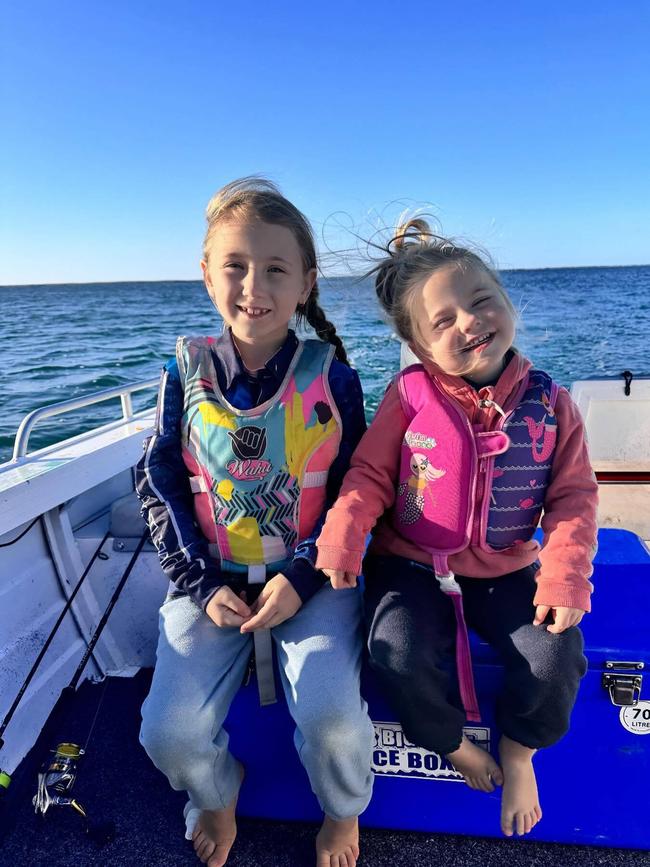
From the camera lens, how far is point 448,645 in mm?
1438

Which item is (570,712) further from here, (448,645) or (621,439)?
(621,439)

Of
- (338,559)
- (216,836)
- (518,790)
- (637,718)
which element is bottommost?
(216,836)

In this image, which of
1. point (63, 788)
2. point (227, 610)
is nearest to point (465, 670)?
point (227, 610)

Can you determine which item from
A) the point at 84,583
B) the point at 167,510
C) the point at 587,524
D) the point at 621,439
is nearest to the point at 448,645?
the point at 587,524

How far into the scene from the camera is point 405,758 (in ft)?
4.99

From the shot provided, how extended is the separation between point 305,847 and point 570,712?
812 millimetres

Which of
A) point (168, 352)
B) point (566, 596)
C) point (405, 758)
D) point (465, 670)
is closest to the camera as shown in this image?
point (566, 596)

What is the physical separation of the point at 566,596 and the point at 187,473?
1.02 meters

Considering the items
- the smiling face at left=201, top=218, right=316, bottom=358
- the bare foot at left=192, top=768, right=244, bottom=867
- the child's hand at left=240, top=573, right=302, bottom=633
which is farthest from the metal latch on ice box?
the smiling face at left=201, top=218, right=316, bottom=358

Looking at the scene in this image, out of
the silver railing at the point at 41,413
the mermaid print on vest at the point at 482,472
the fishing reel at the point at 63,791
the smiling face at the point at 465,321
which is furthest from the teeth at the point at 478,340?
the fishing reel at the point at 63,791

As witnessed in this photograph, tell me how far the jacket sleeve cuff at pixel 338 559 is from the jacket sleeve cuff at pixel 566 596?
427 mm

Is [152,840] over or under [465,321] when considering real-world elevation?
under

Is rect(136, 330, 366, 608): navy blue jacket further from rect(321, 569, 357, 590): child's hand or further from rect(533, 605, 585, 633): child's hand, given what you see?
rect(533, 605, 585, 633): child's hand

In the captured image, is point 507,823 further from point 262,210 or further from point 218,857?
point 262,210
